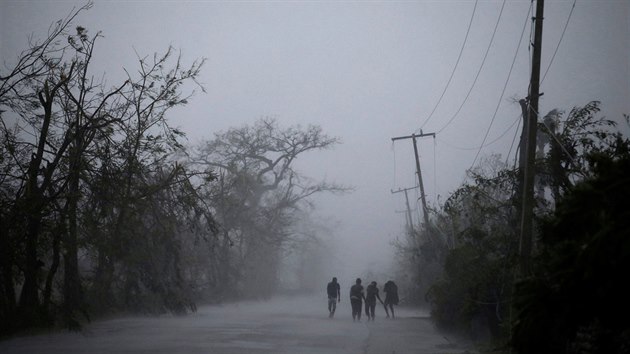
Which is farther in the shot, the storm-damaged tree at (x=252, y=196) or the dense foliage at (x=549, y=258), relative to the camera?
the storm-damaged tree at (x=252, y=196)

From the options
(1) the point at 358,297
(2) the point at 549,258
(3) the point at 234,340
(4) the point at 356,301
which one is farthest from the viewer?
(1) the point at 358,297

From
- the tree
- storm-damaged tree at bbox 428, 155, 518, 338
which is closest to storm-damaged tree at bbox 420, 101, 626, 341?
storm-damaged tree at bbox 428, 155, 518, 338

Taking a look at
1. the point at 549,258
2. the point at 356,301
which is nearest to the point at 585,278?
the point at 549,258

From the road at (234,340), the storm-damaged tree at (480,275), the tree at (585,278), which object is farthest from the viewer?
the storm-damaged tree at (480,275)

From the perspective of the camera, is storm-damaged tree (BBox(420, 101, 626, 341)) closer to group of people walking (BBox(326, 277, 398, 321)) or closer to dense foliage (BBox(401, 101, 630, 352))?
dense foliage (BBox(401, 101, 630, 352))

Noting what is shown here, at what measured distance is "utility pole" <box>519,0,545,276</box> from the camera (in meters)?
10.6

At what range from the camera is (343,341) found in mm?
13031

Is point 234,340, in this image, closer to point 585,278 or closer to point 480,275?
point 480,275

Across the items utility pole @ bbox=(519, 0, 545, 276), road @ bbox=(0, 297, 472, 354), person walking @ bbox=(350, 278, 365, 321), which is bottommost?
Answer: road @ bbox=(0, 297, 472, 354)

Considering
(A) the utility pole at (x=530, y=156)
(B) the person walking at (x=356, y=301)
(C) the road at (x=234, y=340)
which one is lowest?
(C) the road at (x=234, y=340)

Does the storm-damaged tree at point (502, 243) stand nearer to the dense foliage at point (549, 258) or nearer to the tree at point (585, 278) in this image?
the dense foliage at point (549, 258)

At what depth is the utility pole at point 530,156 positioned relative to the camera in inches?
416

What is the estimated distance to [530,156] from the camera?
1092 centimetres

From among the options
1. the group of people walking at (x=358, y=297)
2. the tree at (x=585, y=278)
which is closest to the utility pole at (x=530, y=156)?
the tree at (x=585, y=278)
